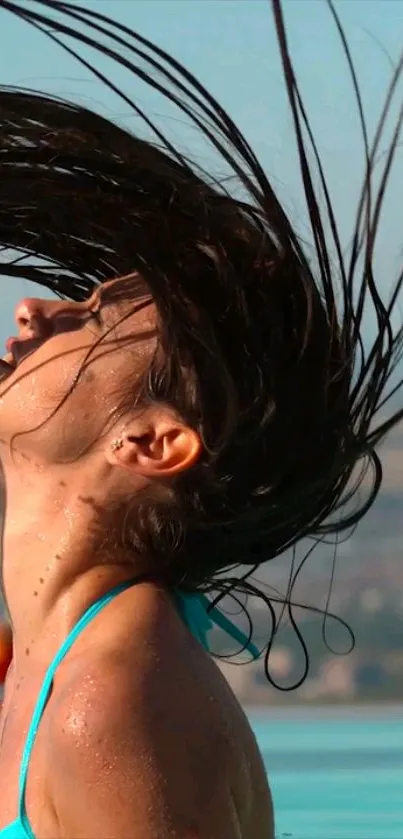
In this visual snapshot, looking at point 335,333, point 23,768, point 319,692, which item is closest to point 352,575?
point 319,692

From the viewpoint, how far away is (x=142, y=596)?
2869 millimetres

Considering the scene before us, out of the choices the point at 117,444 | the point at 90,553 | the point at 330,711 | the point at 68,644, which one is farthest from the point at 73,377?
the point at 330,711

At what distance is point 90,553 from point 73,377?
328 millimetres

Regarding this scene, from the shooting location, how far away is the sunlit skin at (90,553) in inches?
105

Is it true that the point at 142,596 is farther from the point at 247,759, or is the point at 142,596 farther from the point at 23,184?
the point at 23,184

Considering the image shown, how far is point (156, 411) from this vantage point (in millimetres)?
2955

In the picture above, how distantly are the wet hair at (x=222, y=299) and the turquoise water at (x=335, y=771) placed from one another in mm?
1829

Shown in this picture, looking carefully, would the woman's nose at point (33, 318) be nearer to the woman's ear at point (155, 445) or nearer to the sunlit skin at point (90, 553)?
the sunlit skin at point (90, 553)

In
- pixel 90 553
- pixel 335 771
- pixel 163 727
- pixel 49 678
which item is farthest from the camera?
pixel 335 771

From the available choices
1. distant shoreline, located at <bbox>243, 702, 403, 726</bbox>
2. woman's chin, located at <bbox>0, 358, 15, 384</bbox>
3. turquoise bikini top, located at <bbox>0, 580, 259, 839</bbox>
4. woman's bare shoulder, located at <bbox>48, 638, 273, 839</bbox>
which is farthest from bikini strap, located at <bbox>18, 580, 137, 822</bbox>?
distant shoreline, located at <bbox>243, 702, 403, 726</bbox>

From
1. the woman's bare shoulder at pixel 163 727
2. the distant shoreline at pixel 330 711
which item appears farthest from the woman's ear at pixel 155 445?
the distant shoreline at pixel 330 711

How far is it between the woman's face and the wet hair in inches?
2.6

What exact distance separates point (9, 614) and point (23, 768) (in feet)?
1.20

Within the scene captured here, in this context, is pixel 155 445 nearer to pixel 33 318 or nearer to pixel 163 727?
pixel 33 318
